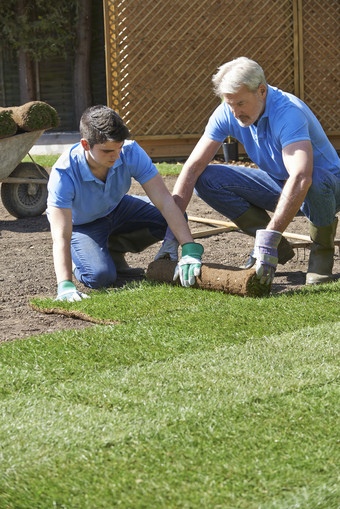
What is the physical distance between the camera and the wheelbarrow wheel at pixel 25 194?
6473 millimetres

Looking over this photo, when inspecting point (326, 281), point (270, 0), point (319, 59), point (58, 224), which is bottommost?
point (326, 281)

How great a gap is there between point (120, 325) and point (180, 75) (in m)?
7.56

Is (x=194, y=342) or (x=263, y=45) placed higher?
(x=263, y=45)

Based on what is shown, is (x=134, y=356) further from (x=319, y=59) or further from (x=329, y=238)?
(x=319, y=59)

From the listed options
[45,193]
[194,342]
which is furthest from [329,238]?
[45,193]

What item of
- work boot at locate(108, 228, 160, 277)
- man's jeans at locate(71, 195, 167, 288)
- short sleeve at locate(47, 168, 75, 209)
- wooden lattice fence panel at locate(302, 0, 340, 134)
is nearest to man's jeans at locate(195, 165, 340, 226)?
man's jeans at locate(71, 195, 167, 288)

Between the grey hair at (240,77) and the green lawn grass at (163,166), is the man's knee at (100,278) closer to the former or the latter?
the grey hair at (240,77)

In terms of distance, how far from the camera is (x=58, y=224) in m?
3.76

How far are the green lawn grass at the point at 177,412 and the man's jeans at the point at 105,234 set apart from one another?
2.68 feet

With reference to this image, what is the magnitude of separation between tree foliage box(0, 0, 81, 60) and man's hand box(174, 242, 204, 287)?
38.6 feet

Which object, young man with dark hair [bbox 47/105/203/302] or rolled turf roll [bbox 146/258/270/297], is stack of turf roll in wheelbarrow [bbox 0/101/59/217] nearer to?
young man with dark hair [bbox 47/105/203/302]

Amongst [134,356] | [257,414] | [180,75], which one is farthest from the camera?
[180,75]

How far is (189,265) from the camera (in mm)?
3781

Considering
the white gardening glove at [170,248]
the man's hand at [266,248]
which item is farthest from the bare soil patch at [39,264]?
the white gardening glove at [170,248]
